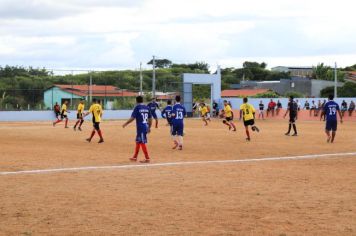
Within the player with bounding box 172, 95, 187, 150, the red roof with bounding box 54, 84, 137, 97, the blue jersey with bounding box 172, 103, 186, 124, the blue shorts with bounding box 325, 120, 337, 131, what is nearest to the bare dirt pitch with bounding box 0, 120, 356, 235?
the player with bounding box 172, 95, 187, 150

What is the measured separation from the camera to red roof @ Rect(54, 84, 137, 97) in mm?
57281

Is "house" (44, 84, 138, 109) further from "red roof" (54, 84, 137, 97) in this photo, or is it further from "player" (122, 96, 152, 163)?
"player" (122, 96, 152, 163)

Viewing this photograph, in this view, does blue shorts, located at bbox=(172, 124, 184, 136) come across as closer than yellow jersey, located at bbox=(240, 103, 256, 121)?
Yes

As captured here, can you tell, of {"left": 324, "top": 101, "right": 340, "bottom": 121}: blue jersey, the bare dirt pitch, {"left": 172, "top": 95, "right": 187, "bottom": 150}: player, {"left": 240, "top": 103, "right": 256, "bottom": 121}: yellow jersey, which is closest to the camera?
the bare dirt pitch

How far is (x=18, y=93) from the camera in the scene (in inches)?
2147

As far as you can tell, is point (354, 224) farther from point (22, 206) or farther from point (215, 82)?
point (215, 82)

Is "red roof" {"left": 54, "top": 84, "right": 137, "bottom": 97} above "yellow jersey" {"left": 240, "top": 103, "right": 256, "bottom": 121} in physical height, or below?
above

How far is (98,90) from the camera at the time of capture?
59375 millimetres

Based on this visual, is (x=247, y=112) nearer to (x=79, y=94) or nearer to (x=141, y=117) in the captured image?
(x=141, y=117)

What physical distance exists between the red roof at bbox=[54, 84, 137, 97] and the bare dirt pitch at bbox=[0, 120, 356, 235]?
39.3 metres

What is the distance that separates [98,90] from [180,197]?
163 ft

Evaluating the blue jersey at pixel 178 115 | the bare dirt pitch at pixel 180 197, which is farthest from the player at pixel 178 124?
the bare dirt pitch at pixel 180 197

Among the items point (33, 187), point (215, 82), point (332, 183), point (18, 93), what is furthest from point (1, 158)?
point (215, 82)

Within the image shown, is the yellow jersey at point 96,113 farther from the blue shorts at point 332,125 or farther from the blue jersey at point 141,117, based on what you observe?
the blue shorts at point 332,125
